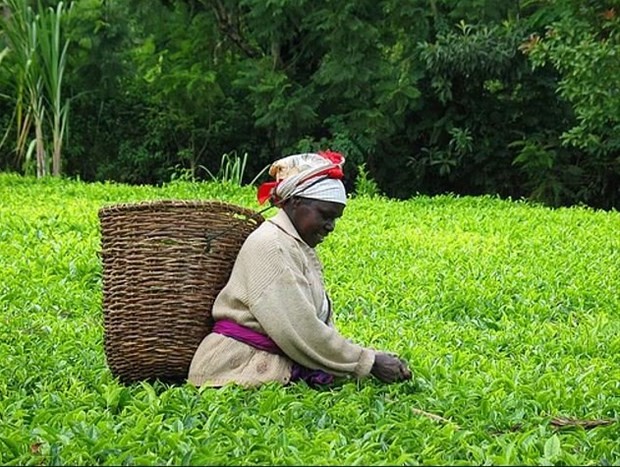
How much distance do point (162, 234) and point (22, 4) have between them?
8.61 m

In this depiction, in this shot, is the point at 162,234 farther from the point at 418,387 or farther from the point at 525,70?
the point at 525,70

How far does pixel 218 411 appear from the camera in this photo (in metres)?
3.03

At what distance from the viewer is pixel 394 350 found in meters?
4.52

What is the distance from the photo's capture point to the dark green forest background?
1316 centimetres

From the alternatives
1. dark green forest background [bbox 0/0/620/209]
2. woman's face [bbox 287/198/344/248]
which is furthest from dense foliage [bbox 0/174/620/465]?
dark green forest background [bbox 0/0/620/209]

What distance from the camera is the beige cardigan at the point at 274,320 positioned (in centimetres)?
335

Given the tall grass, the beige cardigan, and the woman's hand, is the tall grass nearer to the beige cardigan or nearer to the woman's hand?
the beige cardigan

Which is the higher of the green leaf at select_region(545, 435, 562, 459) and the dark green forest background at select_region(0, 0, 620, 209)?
the green leaf at select_region(545, 435, 562, 459)

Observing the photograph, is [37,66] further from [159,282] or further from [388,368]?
[388,368]

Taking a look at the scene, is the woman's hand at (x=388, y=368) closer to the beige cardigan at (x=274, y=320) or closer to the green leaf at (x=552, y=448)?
the beige cardigan at (x=274, y=320)

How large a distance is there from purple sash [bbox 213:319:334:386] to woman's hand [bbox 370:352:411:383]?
0.15 meters

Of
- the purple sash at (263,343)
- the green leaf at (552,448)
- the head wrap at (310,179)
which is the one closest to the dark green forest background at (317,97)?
the head wrap at (310,179)

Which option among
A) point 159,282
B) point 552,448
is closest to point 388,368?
point 159,282

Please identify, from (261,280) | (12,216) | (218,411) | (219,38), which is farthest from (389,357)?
(219,38)
